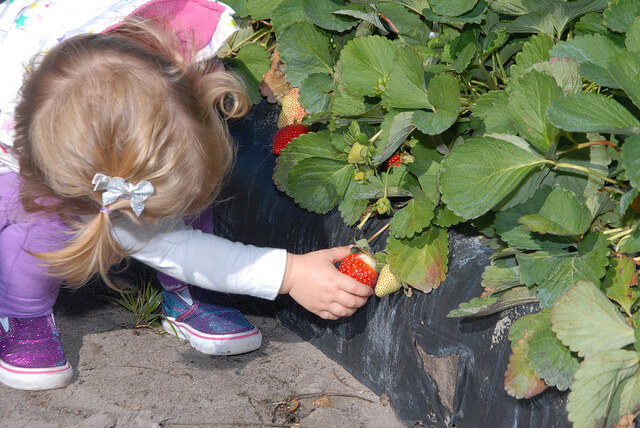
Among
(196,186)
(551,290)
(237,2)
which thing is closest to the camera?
(551,290)

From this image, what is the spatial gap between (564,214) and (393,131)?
317 millimetres

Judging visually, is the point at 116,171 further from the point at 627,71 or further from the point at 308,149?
the point at 627,71

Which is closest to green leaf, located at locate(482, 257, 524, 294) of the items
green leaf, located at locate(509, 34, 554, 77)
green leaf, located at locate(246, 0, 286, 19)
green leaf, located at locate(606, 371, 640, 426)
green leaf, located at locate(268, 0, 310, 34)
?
green leaf, located at locate(606, 371, 640, 426)

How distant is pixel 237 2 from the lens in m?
1.71

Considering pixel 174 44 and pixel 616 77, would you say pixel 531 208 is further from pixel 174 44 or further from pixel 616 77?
pixel 174 44

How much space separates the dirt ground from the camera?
4.17ft

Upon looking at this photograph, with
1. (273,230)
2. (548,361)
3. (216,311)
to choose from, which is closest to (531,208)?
(548,361)

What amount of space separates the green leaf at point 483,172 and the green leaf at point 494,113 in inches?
3.7

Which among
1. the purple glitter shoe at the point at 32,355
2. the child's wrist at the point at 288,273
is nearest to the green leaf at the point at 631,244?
the child's wrist at the point at 288,273

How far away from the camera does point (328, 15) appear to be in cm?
146

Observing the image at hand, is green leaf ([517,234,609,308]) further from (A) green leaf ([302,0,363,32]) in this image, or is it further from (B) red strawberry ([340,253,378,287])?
(A) green leaf ([302,0,363,32])

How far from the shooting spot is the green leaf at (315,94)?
1456mm

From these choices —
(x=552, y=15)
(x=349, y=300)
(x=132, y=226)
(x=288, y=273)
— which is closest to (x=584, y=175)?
(x=552, y=15)

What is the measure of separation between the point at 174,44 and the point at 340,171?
41cm
